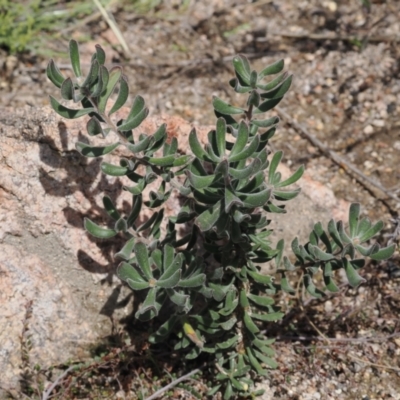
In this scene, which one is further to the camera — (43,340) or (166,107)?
(166,107)

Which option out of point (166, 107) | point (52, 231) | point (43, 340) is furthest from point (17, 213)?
point (166, 107)

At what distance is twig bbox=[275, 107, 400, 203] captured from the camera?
12.4 ft

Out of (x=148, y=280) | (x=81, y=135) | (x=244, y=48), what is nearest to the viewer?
(x=148, y=280)

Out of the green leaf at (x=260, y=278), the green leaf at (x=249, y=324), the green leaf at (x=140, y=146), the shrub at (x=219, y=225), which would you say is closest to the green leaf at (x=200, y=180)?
the shrub at (x=219, y=225)

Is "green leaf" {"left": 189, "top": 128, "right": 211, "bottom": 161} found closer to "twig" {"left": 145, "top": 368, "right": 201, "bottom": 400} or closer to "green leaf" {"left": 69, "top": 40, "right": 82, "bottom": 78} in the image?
"green leaf" {"left": 69, "top": 40, "right": 82, "bottom": 78}

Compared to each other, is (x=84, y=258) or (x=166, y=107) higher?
(x=84, y=258)

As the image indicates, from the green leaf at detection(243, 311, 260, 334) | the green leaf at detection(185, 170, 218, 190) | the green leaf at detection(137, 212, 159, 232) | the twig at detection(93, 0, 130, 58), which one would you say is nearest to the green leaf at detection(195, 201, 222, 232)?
the green leaf at detection(185, 170, 218, 190)

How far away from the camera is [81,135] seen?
9.46 feet

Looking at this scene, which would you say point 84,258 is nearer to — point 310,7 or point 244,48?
point 244,48

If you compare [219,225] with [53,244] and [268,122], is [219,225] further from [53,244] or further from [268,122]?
[53,244]

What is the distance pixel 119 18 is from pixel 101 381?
2.95 metres

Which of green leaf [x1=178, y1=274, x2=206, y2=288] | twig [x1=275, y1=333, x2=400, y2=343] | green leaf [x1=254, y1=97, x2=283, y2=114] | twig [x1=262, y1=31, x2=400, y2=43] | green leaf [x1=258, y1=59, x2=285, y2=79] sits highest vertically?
green leaf [x1=258, y1=59, x2=285, y2=79]

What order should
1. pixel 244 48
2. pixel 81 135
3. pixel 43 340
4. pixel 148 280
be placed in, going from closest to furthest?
pixel 148 280 < pixel 81 135 < pixel 43 340 < pixel 244 48

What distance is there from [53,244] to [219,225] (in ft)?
3.32
